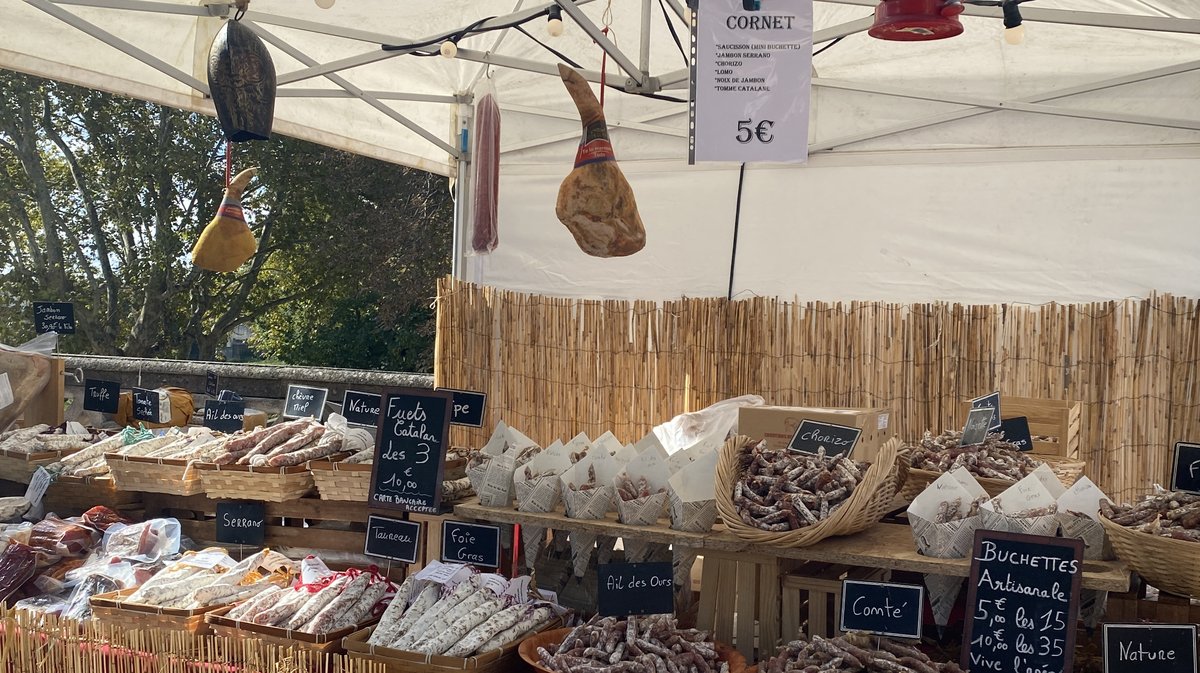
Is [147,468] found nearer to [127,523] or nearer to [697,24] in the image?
[127,523]

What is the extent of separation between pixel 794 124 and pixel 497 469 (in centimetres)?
146

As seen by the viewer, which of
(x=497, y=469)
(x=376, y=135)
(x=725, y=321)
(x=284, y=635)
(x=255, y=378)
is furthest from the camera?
(x=255, y=378)

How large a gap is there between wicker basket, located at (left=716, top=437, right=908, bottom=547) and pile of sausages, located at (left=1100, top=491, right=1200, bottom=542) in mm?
540

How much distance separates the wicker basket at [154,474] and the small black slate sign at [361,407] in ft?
2.35

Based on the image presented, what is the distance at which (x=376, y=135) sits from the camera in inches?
263

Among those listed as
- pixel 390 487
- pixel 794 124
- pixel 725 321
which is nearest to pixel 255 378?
pixel 725 321

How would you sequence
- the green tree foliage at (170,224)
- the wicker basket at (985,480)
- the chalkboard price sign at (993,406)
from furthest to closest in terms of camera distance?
1. the green tree foliage at (170,224)
2. the chalkboard price sign at (993,406)
3. the wicker basket at (985,480)

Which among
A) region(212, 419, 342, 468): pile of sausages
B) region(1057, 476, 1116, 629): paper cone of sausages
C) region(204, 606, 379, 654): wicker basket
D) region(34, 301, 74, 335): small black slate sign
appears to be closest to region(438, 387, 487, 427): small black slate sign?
region(212, 419, 342, 468): pile of sausages

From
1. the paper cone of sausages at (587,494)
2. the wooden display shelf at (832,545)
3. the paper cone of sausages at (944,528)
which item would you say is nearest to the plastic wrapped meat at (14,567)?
the wooden display shelf at (832,545)

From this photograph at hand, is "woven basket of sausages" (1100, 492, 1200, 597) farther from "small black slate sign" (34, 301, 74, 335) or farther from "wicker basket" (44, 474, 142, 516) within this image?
"small black slate sign" (34, 301, 74, 335)

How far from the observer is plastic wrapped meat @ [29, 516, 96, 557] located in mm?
3736

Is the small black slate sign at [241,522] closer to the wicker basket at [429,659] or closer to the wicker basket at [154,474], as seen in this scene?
the wicker basket at [154,474]

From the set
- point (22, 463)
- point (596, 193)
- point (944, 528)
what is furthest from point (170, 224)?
point (944, 528)

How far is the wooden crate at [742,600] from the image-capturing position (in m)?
2.73
